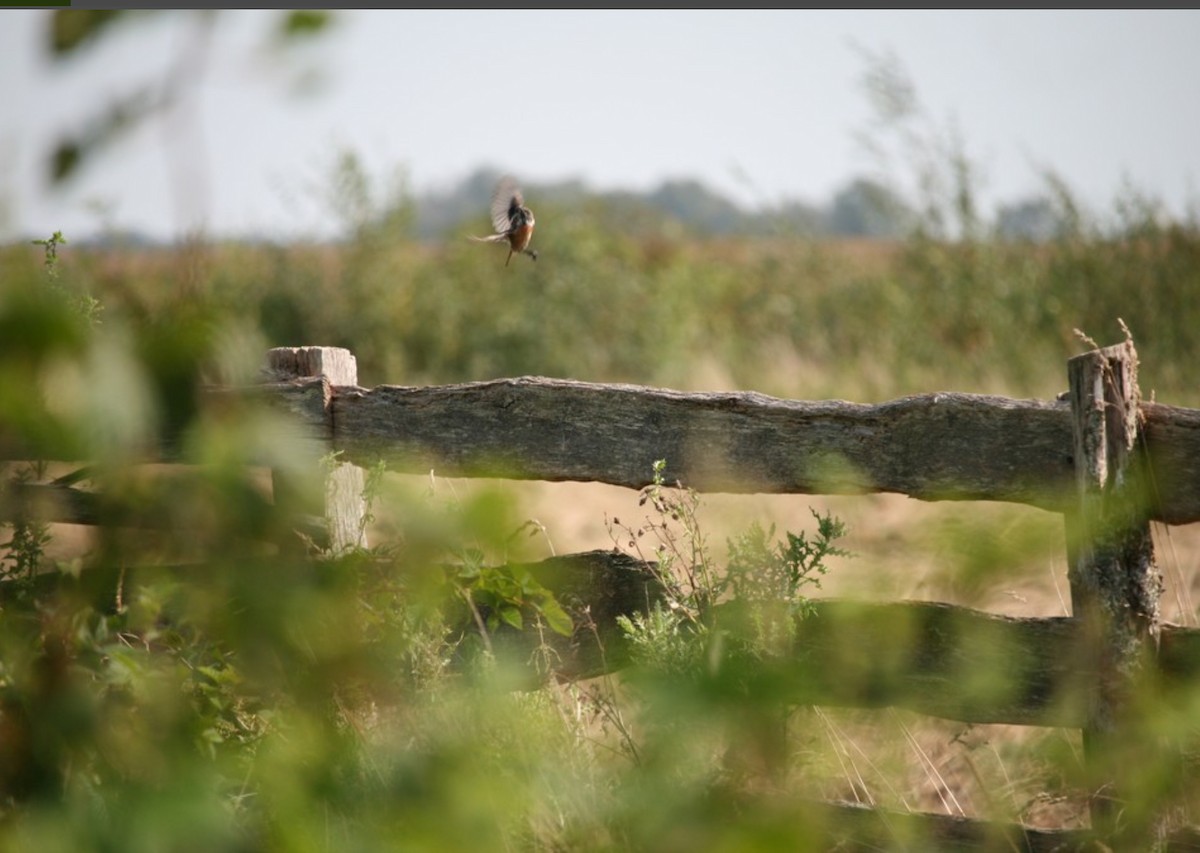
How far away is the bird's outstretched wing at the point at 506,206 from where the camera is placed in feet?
13.3

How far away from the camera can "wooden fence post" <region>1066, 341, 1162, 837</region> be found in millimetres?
2631

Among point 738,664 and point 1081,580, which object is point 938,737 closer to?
point 1081,580

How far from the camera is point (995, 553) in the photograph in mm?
937

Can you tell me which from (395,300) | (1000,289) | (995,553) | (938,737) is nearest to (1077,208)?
(1000,289)

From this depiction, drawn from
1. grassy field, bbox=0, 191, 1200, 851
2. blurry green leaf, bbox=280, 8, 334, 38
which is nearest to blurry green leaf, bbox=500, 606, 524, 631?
grassy field, bbox=0, 191, 1200, 851

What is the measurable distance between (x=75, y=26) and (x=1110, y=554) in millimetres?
2525

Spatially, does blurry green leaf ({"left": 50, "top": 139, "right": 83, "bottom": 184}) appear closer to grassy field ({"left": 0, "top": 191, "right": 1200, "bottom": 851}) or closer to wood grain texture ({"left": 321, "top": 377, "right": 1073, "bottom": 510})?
grassy field ({"left": 0, "top": 191, "right": 1200, "bottom": 851})

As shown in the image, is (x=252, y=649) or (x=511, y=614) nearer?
(x=252, y=649)

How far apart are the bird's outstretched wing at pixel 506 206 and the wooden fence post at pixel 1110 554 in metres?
2.00

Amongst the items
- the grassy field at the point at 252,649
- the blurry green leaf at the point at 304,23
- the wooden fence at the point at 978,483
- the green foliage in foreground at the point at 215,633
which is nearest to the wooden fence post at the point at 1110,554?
the wooden fence at the point at 978,483

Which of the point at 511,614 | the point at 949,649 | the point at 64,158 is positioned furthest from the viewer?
the point at 949,649

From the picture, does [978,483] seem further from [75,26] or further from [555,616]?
[75,26]

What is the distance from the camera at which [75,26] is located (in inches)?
22.3

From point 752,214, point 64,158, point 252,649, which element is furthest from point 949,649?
point 752,214
